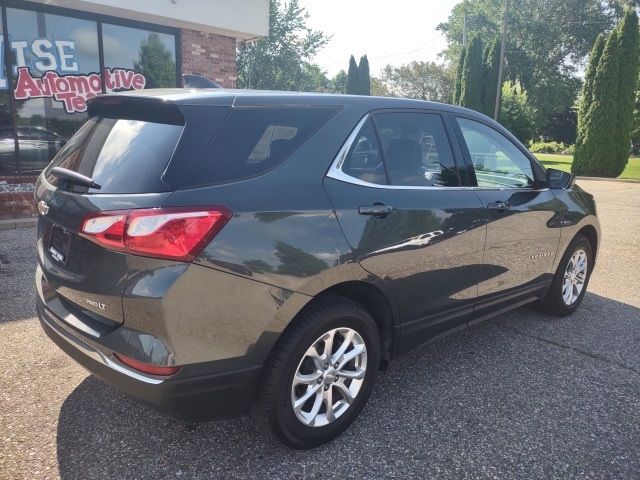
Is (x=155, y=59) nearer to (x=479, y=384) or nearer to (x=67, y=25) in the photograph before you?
(x=67, y=25)

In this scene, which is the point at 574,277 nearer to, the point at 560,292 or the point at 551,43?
the point at 560,292

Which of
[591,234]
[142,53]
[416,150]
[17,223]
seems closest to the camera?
[416,150]

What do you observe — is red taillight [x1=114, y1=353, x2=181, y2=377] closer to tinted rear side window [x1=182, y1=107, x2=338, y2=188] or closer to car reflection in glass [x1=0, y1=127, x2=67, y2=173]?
tinted rear side window [x1=182, y1=107, x2=338, y2=188]

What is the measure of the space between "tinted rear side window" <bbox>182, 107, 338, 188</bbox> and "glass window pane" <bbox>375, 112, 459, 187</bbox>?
509 mm

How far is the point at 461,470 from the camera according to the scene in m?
2.40

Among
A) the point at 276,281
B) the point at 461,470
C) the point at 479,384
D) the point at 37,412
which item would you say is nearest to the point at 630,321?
the point at 479,384

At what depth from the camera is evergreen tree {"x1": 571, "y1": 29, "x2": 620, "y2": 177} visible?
1906cm

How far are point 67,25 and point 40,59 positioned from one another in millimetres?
878

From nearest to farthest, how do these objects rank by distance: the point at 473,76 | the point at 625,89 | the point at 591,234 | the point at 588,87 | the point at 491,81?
the point at 591,234 < the point at 625,89 < the point at 588,87 < the point at 473,76 < the point at 491,81

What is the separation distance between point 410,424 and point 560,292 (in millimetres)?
2278

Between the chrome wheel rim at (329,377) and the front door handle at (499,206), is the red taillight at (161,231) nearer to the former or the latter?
the chrome wheel rim at (329,377)

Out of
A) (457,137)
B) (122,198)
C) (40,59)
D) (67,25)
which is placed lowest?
(122,198)

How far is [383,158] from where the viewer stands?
279 cm

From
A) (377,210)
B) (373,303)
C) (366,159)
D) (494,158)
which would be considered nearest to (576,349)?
(494,158)
